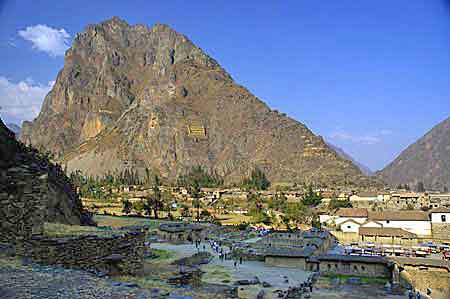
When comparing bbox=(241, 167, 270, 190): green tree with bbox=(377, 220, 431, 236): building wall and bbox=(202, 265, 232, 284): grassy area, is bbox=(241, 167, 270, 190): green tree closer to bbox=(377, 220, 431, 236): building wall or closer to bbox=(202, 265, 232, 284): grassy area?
bbox=(377, 220, 431, 236): building wall

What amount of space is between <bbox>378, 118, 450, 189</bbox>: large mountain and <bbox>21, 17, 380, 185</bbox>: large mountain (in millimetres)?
35378

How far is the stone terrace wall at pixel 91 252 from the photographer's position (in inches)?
215

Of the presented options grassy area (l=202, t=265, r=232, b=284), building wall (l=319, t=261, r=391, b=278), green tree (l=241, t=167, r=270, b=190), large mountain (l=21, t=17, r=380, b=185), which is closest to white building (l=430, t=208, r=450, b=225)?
building wall (l=319, t=261, r=391, b=278)

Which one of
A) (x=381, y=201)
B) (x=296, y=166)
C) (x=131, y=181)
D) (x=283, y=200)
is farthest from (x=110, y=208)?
(x=296, y=166)

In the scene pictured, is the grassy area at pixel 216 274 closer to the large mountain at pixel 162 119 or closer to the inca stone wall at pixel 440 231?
the inca stone wall at pixel 440 231

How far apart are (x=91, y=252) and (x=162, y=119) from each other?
4727 inches

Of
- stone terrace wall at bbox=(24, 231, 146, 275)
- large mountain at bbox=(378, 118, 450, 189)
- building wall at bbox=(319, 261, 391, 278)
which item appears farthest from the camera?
large mountain at bbox=(378, 118, 450, 189)

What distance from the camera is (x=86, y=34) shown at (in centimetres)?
17675

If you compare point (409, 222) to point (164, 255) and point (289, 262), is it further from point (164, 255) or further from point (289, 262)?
point (164, 255)

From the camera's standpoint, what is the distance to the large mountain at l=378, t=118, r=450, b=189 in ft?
393

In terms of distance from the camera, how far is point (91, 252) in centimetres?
606

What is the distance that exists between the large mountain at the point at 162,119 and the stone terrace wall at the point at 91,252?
81.9 m

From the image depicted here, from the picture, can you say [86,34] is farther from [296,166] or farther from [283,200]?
[283,200]

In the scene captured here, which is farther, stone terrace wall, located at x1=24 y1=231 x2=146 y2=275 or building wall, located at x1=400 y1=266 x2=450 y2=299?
building wall, located at x1=400 y1=266 x2=450 y2=299
